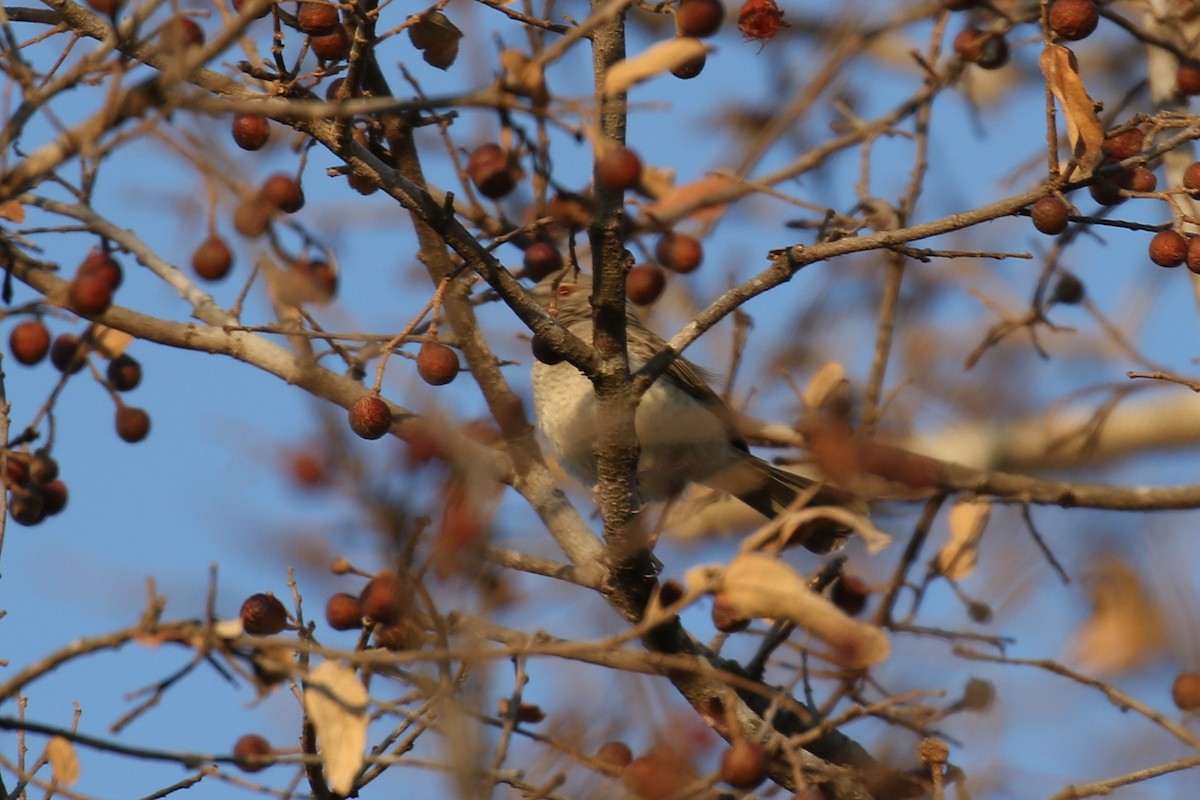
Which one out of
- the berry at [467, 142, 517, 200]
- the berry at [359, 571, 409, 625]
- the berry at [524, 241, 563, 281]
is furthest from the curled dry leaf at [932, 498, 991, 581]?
the berry at [359, 571, 409, 625]

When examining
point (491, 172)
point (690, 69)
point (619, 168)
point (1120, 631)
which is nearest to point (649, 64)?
point (619, 168)

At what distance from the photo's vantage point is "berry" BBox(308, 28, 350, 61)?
11.8 feet

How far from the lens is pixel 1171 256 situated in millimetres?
3344

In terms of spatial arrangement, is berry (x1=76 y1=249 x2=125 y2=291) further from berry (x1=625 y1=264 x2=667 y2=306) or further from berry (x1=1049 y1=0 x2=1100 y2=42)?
berry (x1=1049 y1=0 x2=1100 y2=42)

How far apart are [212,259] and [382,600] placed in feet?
4.13

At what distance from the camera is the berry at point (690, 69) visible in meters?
2.99

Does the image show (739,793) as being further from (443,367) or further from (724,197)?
(724,197)

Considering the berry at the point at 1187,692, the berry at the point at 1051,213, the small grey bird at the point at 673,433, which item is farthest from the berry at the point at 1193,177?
the small grey bird at the point at 673,433

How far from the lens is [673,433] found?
21.4ft

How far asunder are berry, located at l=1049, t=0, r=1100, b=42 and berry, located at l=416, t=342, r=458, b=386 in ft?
5.50

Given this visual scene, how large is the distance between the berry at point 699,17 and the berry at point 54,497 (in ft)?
7.97

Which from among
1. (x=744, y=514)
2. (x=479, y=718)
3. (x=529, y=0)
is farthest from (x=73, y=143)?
(x=744, y=514)

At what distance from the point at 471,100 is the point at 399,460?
2.18 ft

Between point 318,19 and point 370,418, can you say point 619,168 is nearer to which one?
point 318,19
